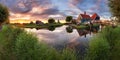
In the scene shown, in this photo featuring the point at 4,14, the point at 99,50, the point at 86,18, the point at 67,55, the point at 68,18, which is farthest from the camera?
the point at 86,18

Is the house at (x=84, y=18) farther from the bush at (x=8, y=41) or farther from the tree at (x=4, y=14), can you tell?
the tree at (x=4, y=14)

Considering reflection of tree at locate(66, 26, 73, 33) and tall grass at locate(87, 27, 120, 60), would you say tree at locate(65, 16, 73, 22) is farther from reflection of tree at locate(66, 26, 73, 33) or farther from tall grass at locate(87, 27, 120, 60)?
tall grass at locate(87, 27, 120, 60)

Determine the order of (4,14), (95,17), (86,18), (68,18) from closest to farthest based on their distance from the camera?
(4,14) < (95,17) < (68,18) < (86,18)

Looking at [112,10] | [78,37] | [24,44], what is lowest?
[78,37]

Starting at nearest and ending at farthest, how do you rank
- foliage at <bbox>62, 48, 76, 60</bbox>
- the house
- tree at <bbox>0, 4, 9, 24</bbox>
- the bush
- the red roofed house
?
the bush < tree at <bbox>0, 4, 9, 24</bbox> < foliage at <bbox>62, 48, 76, 60</bbox> < the red roofed house < the house

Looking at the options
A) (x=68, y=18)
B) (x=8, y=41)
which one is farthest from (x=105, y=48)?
(x=68, y=18)

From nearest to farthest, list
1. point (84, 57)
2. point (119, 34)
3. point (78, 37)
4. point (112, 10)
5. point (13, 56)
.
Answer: point (13, 56) → point (112, 10) → point (84, 57) → point (119, 34) → point (78, 37)

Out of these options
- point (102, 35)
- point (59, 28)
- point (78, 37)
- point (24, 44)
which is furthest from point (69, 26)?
point (24, 44)

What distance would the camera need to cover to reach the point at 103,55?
21.2 meters

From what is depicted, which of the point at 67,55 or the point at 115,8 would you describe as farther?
the point at 115,8

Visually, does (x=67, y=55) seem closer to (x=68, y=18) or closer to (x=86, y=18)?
(x=68, y=18)

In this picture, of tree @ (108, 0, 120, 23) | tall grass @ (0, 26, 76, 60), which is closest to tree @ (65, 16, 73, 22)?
tree @ (108, 0, 120, 23)

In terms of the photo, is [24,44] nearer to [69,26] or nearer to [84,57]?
[84,57]

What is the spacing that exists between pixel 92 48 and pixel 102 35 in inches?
64.5
